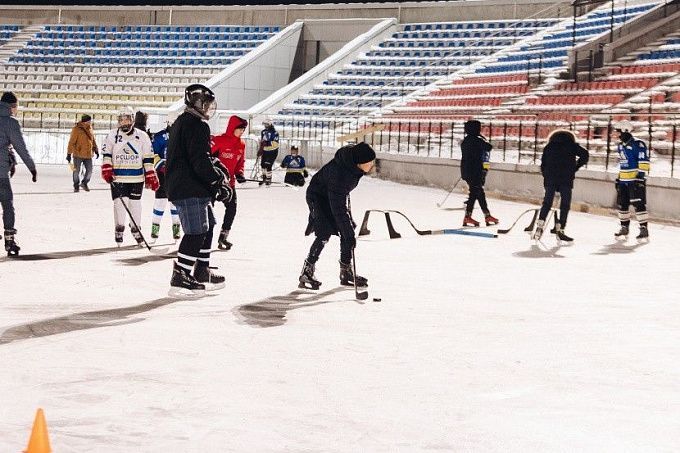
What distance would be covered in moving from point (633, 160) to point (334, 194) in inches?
279

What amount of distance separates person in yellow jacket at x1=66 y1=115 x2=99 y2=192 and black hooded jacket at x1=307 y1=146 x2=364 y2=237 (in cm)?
1258

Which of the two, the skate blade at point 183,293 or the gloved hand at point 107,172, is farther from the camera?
the gloved hand at point 107,172

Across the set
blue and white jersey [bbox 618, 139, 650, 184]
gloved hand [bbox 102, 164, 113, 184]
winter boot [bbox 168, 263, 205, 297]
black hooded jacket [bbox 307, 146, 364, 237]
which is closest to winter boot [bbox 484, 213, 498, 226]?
blue and white jersey [bbox 618, 139, 650, 184]

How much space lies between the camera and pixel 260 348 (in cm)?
681

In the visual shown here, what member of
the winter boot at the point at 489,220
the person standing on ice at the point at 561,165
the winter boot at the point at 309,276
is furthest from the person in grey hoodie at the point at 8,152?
the winter boot at the point at 489,220

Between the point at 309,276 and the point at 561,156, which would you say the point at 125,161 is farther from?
the point at 561,156

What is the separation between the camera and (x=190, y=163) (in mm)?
8836

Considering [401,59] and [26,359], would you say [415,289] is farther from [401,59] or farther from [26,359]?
[401,59]

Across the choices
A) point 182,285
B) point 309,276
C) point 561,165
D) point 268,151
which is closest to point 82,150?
point 268,151

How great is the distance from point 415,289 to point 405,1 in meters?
37.2

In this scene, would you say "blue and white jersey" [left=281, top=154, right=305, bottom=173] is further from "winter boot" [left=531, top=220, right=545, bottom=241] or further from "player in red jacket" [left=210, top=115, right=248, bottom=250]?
"player in red jacket" [left=210, top=115, right=248, bottom=250]

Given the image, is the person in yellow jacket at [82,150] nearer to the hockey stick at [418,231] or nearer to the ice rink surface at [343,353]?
the hockey stick at [418,231]

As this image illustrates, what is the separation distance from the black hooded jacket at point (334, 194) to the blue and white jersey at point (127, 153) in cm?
356

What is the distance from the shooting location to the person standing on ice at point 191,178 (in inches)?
346
